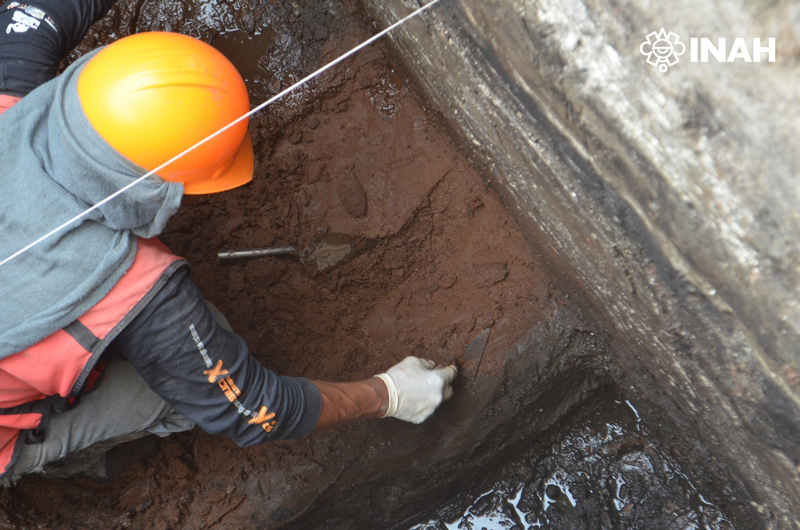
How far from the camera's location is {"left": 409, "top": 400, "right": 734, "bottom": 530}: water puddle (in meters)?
2.55

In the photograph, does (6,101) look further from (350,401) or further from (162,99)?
(350,401)

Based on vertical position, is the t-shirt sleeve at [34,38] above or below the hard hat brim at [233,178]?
above

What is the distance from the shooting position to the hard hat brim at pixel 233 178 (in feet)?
5.53

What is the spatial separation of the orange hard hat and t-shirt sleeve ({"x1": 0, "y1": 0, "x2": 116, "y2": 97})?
1.44 feet

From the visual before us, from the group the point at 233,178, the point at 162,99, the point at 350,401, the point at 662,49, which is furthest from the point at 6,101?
the point at 662,49

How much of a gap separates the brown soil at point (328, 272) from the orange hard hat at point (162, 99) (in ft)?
3.17

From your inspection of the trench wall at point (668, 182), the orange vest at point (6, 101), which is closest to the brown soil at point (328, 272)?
the trench wall at point (668, 182)

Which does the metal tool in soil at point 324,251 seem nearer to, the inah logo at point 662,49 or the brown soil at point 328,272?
the brown soil at point 328,272

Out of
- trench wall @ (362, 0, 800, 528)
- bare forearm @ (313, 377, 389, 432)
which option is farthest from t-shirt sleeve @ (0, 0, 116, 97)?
bare forearm @ (313, 377, 389, 432)

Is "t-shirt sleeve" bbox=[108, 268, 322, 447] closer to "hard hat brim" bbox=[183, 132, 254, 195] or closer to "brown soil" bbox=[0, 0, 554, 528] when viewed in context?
"hard hat brim" bbox=[183, 132, 254, 195]

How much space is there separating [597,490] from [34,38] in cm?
295

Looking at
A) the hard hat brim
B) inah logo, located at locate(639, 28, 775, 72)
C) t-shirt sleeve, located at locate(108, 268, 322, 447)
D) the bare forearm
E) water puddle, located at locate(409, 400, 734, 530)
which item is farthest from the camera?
water puddle, located at locate(409, 400, 734, 530)

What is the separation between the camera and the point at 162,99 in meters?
1.47

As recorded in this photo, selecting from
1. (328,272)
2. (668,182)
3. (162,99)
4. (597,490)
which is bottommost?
(597,490)
